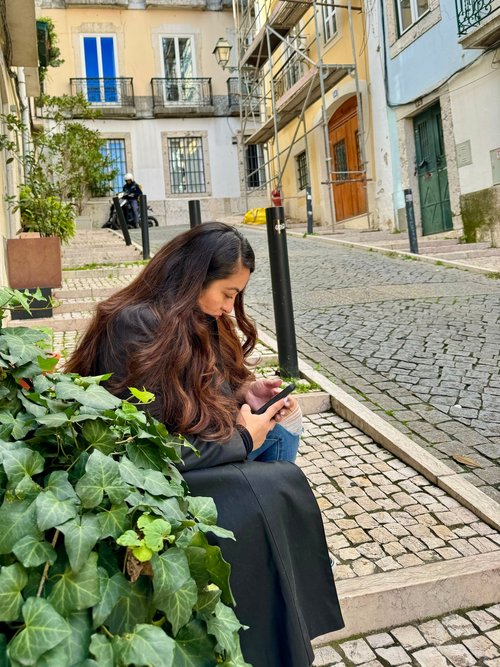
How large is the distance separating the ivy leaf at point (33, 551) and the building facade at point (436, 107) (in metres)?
10.5

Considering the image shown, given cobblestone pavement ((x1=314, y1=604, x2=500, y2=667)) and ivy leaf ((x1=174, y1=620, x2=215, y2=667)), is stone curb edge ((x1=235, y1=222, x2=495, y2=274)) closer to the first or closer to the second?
cobblestone pavement ((x1=314, y1=604, x2=500, y2=667))

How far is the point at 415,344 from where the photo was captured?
5258mm

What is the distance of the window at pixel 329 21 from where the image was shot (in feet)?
51.6

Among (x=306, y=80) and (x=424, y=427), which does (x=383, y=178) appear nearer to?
(x=306, y=80)

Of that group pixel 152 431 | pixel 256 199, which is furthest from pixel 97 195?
pixel 152 431

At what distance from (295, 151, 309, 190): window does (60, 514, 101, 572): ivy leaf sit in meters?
18.5

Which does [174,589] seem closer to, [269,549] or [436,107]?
[269,549]

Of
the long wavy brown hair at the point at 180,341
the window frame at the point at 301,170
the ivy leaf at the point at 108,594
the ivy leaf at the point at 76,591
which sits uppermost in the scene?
the window frame at the point at 301,170

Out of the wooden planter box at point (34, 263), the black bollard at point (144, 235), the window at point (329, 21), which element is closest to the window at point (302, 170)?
the window at point (329, 21)

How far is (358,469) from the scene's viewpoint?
325cm

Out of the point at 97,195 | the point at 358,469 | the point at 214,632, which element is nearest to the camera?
the point at 214,632

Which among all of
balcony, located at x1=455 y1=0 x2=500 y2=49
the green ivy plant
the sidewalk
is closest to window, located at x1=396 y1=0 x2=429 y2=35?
balcony, located at x1=455 y1=0 x2=500 y2=49

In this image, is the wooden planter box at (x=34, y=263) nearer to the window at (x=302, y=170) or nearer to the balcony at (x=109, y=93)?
the window at (x=302, y=170)

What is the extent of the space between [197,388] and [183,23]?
24.8m
